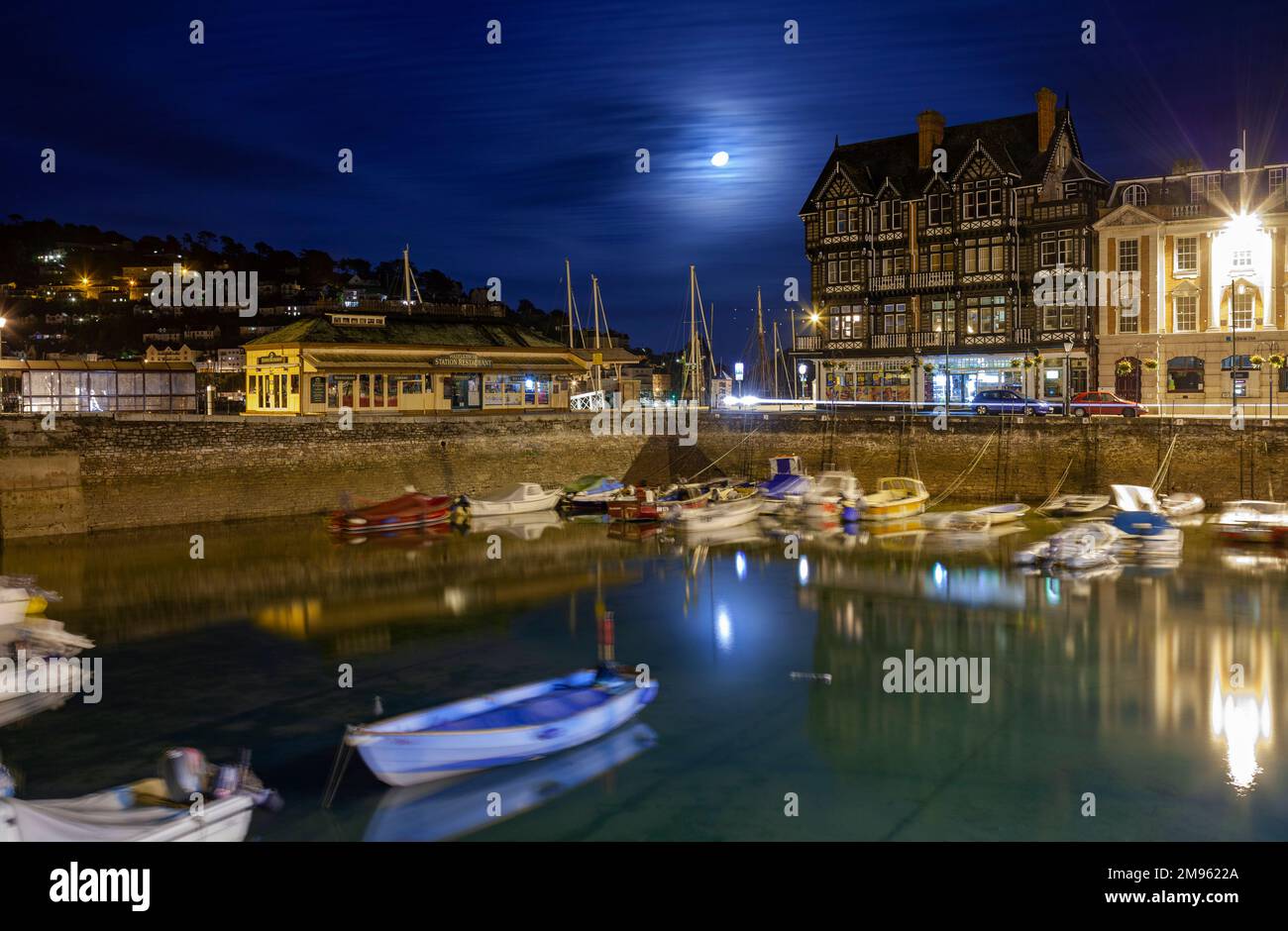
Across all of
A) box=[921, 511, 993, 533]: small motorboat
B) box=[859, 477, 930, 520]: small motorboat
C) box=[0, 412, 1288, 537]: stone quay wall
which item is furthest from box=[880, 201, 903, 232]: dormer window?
box=[921, 511, 993, 533]: small motorboat

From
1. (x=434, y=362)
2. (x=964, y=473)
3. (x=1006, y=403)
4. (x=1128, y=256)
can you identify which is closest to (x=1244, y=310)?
(x=1128, y=256)

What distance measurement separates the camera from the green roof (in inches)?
1892

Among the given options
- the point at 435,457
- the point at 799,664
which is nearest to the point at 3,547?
the point at 435,457

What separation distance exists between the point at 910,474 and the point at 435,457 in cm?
2082

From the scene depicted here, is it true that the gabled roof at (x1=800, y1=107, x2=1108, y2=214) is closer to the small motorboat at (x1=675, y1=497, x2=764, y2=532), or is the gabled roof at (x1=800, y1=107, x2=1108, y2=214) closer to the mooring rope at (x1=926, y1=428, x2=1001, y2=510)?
the mooring rope at (x1=926, y1=428, x2=1001, y2=510)

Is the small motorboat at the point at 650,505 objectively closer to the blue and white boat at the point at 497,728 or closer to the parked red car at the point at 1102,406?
the parked red car at the point at 1102,406

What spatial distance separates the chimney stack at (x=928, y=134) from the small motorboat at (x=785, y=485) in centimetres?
2254

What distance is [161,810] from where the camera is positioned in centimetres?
1212

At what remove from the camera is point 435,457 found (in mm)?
44188

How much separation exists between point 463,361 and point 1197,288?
115 ft

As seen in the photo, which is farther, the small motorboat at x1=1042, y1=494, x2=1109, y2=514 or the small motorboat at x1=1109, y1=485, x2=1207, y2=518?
the small motorboat at x1=1042, y1=494, x2=1109, y2=514

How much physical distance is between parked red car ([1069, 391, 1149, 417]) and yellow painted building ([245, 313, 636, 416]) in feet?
82.1

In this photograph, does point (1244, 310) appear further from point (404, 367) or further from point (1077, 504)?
point (404, 367)

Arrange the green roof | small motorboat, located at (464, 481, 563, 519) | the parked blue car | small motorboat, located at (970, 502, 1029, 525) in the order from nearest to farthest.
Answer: small motorboat, located at (970, 502, 1029, 525), small motorboat, located at (464, 481, 563, 519), the parked blue car, the green roof
